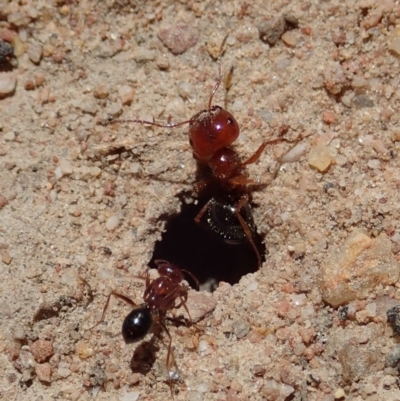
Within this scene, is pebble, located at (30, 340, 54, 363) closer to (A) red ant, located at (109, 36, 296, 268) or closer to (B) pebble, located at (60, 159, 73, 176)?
(B) pebble, located at (60, 159, 73, 176)

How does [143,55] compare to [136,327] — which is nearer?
[136,327]

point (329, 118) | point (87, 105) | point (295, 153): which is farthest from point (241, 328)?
point (87, 105)

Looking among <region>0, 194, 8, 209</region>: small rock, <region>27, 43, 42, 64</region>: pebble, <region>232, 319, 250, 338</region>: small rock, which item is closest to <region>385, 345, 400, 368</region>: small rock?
<region>232, 319, 250, 338</region>: small rock

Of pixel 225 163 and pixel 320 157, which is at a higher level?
pixel 320 157

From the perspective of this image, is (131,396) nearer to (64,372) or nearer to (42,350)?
(64,372)

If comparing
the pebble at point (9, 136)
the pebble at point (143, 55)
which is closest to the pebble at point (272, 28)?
the pebble at point (143, 55)

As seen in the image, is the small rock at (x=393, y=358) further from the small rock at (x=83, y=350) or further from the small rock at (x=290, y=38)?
the small rock at (x=290, y=38)
